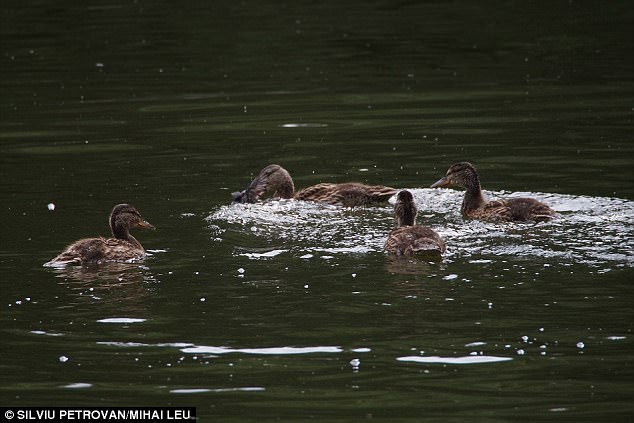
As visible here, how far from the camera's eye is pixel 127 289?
1102cm

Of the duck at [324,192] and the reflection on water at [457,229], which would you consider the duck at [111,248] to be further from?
the duck at [324,192]

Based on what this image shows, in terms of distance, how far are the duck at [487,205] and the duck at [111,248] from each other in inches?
137

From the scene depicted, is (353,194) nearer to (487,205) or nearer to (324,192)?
(324,192)

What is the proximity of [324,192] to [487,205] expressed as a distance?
1967 mm

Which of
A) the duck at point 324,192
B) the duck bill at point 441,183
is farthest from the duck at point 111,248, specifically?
the duck bill at point 441,183

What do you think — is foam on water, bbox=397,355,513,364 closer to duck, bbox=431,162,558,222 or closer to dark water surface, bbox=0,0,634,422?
dark water surface, bbox=0,0,634,422

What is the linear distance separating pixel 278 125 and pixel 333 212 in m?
5.28

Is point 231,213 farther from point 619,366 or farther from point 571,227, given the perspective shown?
point 619,366

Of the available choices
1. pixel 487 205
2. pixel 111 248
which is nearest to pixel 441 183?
pixel 487 205

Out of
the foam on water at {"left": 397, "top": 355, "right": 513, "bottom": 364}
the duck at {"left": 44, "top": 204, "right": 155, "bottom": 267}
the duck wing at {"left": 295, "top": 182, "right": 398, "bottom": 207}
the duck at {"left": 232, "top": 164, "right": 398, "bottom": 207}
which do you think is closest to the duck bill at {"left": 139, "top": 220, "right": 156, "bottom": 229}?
the duck at {"left": 44, "top": 204, "right": 155, "bottom": 267}

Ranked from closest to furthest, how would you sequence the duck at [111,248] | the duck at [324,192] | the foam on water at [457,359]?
1. the foam on water at [457,359]
2. the duck at [111,248]
3. the duck at [324,192]

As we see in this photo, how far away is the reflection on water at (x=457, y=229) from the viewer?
38.1 feet

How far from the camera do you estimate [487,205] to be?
13695 millimetres

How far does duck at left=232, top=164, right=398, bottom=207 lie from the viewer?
1450 cm
